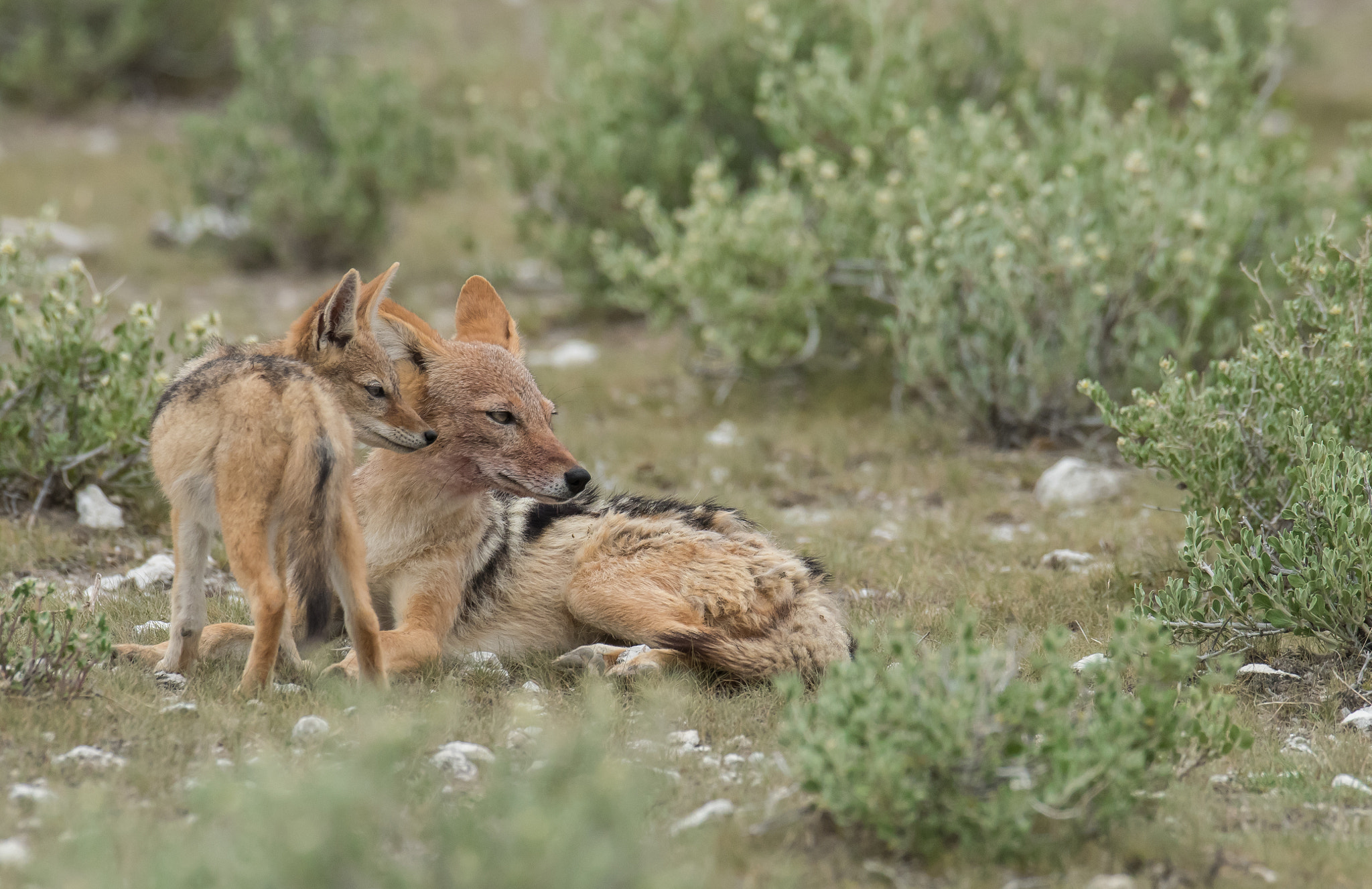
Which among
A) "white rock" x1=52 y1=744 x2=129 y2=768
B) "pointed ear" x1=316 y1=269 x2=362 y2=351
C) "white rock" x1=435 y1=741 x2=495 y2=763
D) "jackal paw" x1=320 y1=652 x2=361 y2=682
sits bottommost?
"jackal paw" x1=320 y1=652 x2=361 y2=682

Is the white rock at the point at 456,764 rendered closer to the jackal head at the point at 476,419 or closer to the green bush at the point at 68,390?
the jackal head at the point at 476,419

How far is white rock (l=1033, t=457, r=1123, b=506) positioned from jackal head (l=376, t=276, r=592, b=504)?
4.33 meters

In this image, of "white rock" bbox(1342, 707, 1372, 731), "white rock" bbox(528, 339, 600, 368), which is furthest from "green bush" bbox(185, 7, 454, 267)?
"white rock" bbox(1342, 707, 1372, 731)

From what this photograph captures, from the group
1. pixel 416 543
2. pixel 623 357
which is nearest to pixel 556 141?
pixel 623 357

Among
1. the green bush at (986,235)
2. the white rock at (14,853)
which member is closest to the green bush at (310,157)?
the green bush at (986,235)

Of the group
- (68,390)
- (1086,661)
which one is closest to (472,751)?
(1086,661)

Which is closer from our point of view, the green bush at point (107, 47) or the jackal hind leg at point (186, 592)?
the jackal hind leg at point (186, 592)

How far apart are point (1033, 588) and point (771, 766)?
2.85 meters

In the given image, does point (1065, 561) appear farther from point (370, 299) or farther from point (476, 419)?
point (370, 299)

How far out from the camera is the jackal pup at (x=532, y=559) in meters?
4.98

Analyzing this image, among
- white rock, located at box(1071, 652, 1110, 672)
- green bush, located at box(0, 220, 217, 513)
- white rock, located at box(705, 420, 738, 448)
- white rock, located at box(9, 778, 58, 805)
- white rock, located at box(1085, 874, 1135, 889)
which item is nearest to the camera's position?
white rock, located at box(1085, 874, 1135, 889)

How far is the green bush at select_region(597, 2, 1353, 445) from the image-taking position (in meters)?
8.88

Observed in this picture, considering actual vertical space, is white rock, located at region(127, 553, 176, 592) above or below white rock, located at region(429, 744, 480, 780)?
below

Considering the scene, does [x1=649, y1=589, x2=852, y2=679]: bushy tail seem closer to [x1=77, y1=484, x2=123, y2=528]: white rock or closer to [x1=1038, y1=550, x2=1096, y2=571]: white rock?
[x1=1038, y1=550, x2=1096, y2=571]: white rock
